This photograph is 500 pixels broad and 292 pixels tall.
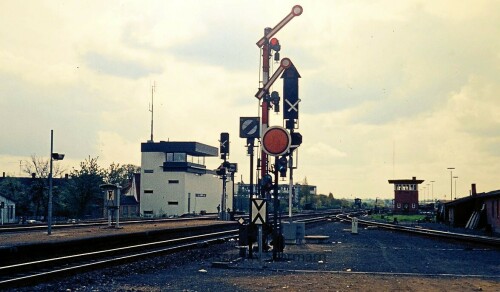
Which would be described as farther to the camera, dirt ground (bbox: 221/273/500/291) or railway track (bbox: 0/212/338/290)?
railway track (bbox: 0/212/338/290)

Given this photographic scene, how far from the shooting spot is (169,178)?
104 m

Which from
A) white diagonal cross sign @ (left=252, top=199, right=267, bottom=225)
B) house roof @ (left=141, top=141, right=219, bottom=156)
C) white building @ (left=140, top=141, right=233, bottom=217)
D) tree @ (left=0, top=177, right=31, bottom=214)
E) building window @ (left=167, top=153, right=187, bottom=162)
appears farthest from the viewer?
house roof @ (left=141, top=141, right=219, bottom=156)

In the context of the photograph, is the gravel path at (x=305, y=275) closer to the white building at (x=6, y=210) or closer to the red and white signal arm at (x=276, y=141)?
the red and white signal arm at (x=276, y=141)

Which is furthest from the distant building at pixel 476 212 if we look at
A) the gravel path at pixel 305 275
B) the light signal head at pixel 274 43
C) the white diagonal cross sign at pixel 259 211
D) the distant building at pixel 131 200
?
the distant building at pixel 131 200

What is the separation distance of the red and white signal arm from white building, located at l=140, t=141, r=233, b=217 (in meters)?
83.2

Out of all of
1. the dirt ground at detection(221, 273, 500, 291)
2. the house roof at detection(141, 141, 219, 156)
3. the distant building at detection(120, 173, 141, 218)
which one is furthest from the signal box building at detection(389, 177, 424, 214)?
the dirt ground at detection(221, 273, 500, 291)

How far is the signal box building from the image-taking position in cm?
11844

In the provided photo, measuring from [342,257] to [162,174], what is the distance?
82.9 meters

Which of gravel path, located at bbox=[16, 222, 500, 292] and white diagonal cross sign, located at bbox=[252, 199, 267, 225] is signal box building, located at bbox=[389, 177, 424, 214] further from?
white diagonal cross sign, located at bbox=[252, 199, 267, 225]

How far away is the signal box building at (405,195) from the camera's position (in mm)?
118438

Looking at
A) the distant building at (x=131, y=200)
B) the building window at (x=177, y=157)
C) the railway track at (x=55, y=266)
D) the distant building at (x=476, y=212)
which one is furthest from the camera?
the distant building at (x=131, y=200)

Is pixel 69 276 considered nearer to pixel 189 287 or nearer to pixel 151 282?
pixel 151 282

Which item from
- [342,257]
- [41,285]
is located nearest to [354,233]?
[342,257]

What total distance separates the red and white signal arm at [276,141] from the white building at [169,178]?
83.2 m
